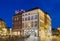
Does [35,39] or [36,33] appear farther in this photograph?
[36,33]

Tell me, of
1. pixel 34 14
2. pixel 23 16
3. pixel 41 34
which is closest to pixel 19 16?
pixel 23 16

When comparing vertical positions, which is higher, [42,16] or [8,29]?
[42,16]

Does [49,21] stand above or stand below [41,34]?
above

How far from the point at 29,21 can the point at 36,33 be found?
0.62 m

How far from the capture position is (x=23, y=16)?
7.52 metres

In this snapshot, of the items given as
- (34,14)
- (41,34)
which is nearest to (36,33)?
(41,34)

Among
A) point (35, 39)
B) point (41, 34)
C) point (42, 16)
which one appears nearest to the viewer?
point (35, 39)

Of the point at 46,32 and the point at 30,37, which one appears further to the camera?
the point at 46,32

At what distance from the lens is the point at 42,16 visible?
7.79 m

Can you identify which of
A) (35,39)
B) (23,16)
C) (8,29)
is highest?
(23,16)

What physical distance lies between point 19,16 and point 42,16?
3.50 feet

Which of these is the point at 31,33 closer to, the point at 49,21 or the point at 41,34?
the point at 41,34

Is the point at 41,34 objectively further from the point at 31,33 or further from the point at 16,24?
the point at 16,24

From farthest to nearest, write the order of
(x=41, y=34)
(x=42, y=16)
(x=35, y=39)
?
1. (x=42, y=16)
2. (x=41, y=34)
3. (x=35, y=39)
